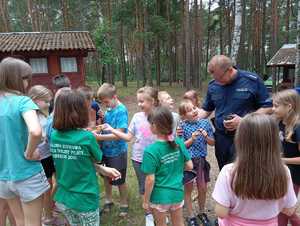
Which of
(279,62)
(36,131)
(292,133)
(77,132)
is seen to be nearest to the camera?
(36,131)

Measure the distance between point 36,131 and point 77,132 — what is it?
32cm

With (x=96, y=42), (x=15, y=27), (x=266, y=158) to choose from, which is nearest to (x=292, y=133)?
(x=266, y=158)

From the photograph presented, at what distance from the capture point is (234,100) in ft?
11.4

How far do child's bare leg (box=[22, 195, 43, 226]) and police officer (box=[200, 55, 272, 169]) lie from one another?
2.03 m

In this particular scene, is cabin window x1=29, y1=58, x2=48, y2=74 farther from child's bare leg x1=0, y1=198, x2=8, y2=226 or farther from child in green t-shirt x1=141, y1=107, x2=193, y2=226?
child in green t-shirt x1=141, y1=107, x2=193, y2=226

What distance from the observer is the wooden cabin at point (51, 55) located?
17141mm

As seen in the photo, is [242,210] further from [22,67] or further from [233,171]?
[22,67]

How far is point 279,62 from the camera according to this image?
17359 millimetres

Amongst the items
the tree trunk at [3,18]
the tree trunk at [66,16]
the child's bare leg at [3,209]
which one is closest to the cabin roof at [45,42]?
the tree trunk at [3,18]

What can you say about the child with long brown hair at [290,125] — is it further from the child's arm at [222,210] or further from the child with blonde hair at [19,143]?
the child with blonde hair at [19,143]

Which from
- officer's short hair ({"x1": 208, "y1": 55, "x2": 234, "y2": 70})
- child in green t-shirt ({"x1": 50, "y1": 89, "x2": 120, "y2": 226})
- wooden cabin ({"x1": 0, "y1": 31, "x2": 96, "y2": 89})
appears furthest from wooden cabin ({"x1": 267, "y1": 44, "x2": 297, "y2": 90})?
child in green t-shirt ({"x1": 50, "y1": 89, "x2": 120, "y2": 226})

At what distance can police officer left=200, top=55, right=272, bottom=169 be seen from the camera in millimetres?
3408

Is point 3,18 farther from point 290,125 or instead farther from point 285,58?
point 290,125

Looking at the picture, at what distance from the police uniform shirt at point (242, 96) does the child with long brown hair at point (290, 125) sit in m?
0.53
